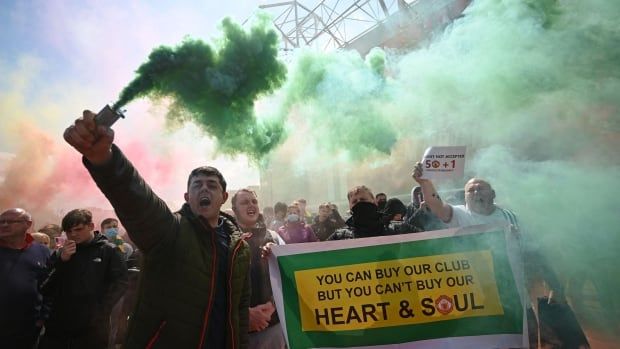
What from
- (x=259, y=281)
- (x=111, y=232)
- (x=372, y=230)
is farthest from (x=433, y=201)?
(x=111, y=232)

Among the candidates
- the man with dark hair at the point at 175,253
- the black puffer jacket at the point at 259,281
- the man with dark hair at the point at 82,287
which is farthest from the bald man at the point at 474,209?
the man with dark hair at the point at 82,287

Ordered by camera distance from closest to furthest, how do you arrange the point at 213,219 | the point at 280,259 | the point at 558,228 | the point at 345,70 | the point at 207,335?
the point at 207,335 < the point at 213,219 < the point at 280,259 < the point at 558,228 < the point at 345,70

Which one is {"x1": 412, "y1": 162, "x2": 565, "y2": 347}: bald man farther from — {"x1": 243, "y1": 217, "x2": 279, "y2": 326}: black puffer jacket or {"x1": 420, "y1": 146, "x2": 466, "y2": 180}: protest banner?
{"x1": 243, "y1": 217, "x2": 279, "y2": 326}: black puffer jacket

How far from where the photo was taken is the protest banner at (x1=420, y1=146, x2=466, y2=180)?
11.1 feet

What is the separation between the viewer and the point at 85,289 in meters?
3.27

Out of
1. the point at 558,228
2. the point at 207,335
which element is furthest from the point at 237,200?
the point at 558,228

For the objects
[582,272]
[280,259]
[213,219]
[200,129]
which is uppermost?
[200,129]

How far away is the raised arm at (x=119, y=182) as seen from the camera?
146 cm

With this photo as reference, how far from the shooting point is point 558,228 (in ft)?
13.1

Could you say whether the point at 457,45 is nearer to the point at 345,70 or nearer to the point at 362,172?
the point at 345,70

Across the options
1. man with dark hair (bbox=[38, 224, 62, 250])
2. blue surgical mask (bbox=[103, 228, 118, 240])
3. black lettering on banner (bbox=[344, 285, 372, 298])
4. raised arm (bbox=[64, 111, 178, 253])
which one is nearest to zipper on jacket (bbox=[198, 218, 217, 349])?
raised arm (bbox=[64, 111, 178, 253])

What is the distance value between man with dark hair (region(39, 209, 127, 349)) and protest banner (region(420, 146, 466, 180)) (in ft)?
10.2

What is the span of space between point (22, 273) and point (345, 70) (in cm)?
601

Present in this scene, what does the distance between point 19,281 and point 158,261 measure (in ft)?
7.55
